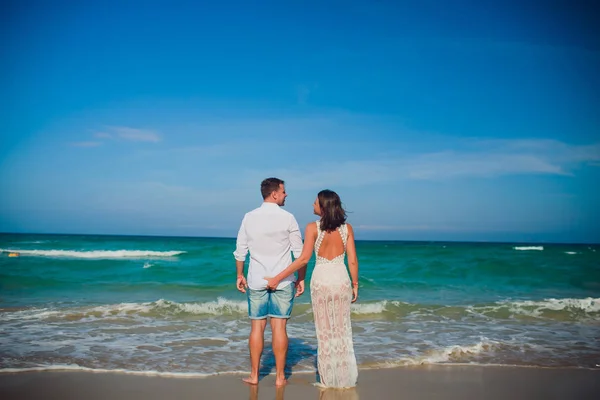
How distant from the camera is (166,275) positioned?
1953 cm

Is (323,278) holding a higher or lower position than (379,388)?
higher

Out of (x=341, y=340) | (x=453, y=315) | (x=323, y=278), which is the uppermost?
(x=323, y=278)

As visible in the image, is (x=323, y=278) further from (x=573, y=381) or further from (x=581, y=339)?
(x=581, y=339)

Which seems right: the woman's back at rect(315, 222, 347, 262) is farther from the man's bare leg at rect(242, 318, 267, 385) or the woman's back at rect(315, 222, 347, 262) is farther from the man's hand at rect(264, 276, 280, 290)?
the man's bare leg at rect(242, 318, 267, 385)

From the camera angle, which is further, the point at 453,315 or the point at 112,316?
the point at 453,315

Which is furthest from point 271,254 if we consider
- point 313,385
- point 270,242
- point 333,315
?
point 313,385

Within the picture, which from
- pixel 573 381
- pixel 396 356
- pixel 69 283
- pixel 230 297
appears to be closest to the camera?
pixel 573 381

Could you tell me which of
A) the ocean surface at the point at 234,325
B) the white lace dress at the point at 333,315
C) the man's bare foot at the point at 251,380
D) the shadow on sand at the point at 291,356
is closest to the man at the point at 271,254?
the white lace dress at the point at 333,315

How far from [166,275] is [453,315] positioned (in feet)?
42.1

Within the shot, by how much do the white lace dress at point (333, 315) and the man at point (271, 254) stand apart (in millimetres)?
236

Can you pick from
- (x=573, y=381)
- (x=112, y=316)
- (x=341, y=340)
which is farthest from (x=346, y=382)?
(x=112, y=316)

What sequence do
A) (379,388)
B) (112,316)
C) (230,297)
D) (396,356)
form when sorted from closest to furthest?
(379,388), (396,356), (112,316), (230,297)

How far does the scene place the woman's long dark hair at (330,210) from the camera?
4480 millimetres

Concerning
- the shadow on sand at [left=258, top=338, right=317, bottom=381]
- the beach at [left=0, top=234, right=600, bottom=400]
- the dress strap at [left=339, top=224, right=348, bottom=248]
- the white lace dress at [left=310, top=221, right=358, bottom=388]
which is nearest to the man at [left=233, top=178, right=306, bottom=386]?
the white lace dress at [left=310, top=221, right=358, bottom=388]
